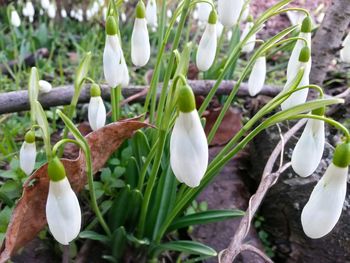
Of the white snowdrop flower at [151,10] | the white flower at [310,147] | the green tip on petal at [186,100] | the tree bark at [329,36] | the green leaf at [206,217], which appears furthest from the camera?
the tree bark at [329,36]

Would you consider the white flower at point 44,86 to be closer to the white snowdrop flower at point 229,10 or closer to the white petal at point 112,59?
the white petal at point 112,59

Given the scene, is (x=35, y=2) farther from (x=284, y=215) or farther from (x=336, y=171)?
(x=336, y=171)

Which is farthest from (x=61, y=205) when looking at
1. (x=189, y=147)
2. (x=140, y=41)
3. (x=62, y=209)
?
(x=140, y=41)

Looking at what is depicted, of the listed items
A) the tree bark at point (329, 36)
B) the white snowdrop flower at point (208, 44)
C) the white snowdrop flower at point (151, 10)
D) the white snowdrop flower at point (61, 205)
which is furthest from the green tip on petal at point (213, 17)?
the tree bark at point (329, 36)

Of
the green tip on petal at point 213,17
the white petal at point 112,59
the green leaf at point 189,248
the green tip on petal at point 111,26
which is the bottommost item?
the green leaf at point 189,248

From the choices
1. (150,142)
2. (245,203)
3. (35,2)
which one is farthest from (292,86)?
(35,2)

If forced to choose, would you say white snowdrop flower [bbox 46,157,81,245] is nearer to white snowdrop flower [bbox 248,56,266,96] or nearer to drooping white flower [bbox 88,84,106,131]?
drooping white flower [bbox 88,84,106,131]

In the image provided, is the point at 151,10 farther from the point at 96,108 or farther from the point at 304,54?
the point at 304,54
